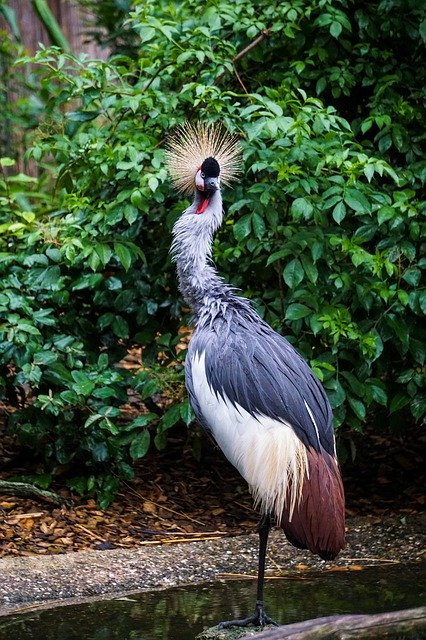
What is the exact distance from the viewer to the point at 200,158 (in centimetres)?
483

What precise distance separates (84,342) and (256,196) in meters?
1.35

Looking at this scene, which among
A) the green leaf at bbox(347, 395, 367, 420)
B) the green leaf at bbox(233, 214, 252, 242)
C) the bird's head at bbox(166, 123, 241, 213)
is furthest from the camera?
the green leaf at bbox(347, 395, 367, 420)

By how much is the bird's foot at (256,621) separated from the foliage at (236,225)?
1.23 m

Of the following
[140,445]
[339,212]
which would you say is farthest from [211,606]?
[339,212]

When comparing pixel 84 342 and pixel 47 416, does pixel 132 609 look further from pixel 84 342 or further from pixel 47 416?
pixel 84 342

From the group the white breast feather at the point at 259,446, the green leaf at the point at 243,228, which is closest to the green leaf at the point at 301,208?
the green leaf at the point at 243,228

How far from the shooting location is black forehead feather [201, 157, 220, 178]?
Result: 4.60 m

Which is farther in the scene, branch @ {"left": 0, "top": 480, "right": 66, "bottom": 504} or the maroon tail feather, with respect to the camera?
branch @ {"left": 0, "top": 480, "right": 66, "bottom": 504}

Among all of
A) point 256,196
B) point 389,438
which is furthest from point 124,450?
point 389,438

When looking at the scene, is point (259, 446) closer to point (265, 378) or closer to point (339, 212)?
point (265, 378)

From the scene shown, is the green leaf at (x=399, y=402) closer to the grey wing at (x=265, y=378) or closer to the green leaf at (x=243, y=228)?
the grey wing at (x=265, y=378)

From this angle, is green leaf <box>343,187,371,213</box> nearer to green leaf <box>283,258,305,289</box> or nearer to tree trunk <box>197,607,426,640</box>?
green leaf <box>283,258,305,289</box>

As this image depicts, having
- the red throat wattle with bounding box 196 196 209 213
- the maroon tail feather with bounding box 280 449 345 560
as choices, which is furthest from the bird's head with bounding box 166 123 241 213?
the maroon tail feather with bounding box 280 449 345 560

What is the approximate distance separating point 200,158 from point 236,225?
387mm
